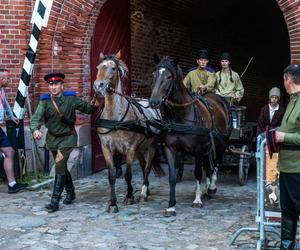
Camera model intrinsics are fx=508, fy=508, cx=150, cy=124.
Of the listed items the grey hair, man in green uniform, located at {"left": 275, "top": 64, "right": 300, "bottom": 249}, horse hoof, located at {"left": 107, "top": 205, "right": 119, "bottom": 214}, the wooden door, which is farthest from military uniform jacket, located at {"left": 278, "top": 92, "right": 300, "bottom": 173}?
the wooden door

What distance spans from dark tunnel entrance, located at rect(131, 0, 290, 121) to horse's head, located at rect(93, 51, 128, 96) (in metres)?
4.75

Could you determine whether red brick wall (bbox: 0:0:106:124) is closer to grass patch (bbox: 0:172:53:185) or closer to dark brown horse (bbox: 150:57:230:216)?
grass patch (bbox: 0:172:53:185)

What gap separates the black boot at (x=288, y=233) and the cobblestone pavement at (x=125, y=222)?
0.63m

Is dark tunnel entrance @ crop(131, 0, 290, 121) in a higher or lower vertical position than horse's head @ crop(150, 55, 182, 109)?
higher

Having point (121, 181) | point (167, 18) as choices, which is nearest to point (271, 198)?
point (121, 181)

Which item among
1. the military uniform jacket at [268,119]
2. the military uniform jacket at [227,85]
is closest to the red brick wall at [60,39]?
the military uniform jacket at [268,119]

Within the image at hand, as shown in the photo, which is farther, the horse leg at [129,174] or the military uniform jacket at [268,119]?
the military uniform jacket at [268,119]

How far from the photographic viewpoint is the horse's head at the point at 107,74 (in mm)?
6363

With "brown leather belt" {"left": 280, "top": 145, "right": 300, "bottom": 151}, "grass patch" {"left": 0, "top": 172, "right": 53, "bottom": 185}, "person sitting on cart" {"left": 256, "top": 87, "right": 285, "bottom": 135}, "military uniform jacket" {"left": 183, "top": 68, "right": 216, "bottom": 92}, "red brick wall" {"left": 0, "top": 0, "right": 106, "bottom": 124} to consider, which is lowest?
"grass patch" {"left": 0, "top": 172, "right": 53, "bottom": 185}

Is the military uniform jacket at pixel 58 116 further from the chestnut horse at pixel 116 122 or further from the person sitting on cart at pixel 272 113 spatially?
the person sitting on cart at pixel 272 113

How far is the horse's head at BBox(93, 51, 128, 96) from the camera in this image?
20.9 feet

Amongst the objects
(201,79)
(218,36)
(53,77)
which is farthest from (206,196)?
(218,36)

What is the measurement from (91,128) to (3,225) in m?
3.73

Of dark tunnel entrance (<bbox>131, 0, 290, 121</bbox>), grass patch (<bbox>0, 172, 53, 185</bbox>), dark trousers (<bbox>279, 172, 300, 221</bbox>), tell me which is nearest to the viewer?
dark trousers (<bbox>279, 172, 300, 221</bbox>)
